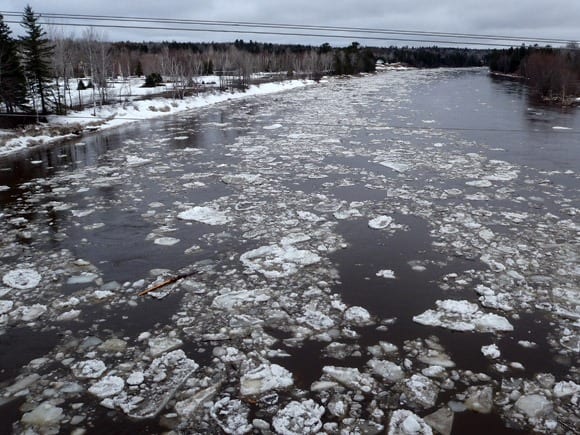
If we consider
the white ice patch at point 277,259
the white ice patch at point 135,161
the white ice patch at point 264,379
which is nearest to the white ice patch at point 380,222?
the white ice patch at point 277,259

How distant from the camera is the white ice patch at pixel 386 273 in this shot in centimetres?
696

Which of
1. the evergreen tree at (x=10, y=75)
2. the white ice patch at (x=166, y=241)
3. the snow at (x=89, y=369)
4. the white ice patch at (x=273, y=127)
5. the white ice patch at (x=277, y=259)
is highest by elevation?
the evergreen tree at (x=10, y=75)

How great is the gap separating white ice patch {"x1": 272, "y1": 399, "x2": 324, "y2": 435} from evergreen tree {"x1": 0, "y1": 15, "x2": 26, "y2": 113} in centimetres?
2918

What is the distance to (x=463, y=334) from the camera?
5453mm

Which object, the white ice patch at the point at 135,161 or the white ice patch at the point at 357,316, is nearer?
the white ice patch at the point at 357,316

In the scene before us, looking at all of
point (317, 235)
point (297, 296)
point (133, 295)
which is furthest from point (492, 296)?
point (133, 295)

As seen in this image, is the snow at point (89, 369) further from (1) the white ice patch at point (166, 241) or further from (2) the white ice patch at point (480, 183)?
(2) the white ice patch at point (480, 183)

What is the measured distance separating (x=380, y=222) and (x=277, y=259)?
9.08 feet

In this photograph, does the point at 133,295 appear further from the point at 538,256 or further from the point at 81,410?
the point at 538,256

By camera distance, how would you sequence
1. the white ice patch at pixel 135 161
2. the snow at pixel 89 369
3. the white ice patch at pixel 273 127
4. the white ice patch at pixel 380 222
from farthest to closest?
the white ice patch at pixel 273 127 < the white ice patch at pixel 135 161 < the white ice patch at pixel 380 222 < the snow at pixel 89 369

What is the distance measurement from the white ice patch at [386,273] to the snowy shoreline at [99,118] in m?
17.6

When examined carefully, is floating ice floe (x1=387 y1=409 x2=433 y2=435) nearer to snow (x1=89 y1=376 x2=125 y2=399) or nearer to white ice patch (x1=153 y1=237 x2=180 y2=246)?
snow (x1=89 y1=376 x2=125 y2=399)

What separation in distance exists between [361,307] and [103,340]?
333 centimetres

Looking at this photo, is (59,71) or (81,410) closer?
(81,410)
